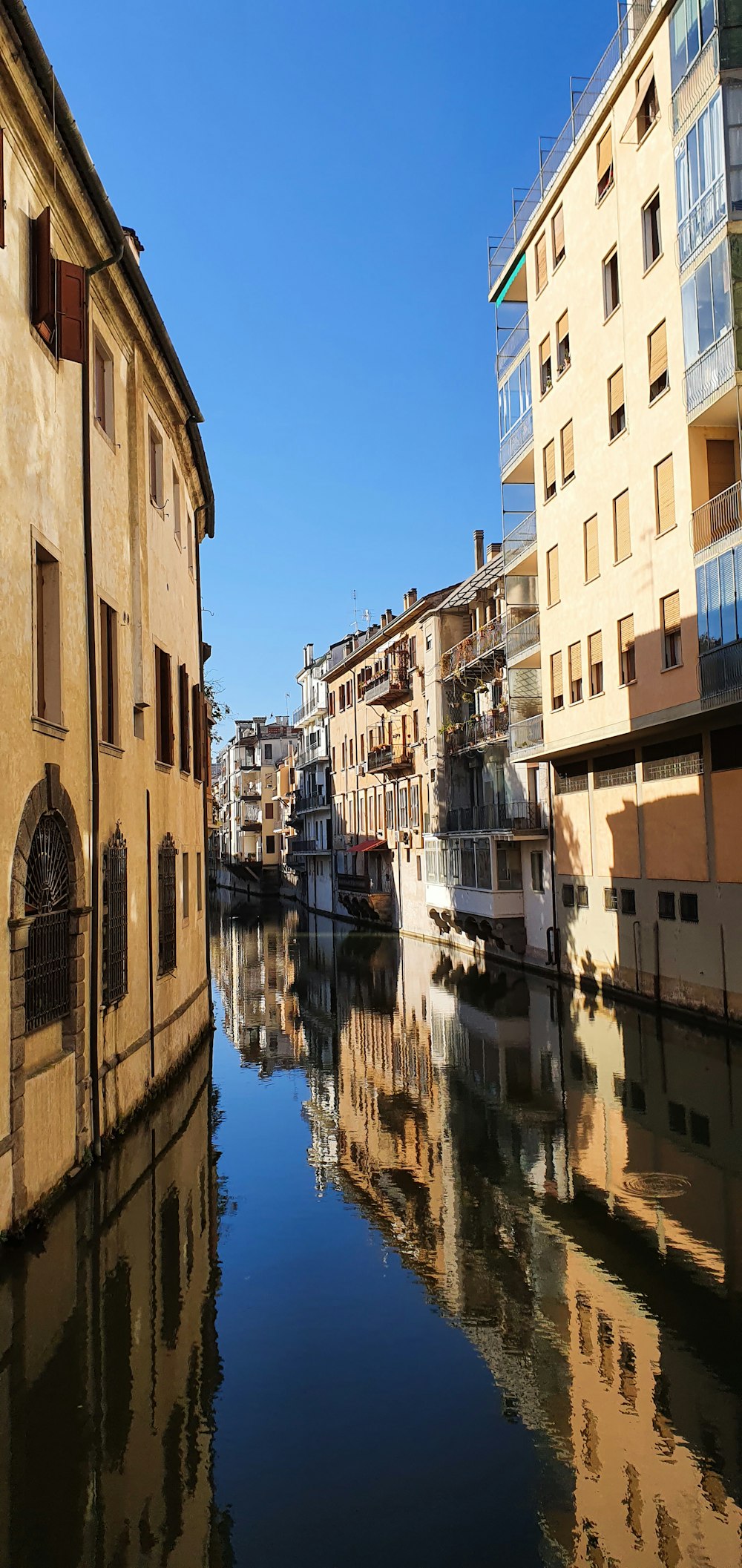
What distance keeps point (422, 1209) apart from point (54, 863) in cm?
454

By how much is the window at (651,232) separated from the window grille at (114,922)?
1548 centimetres

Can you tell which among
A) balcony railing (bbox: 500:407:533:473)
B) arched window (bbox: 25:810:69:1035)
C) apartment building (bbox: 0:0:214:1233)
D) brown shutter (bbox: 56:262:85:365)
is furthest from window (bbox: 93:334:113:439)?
balcony railing (bbox: 500:407:533:473)

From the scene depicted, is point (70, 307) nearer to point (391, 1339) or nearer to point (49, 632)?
point (49, 632)

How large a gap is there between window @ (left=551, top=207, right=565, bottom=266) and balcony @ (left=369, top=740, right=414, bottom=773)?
74.9 ft

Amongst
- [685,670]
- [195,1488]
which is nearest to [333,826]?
[685,670]

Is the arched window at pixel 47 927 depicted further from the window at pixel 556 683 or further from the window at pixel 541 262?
the window at pixel 541 262

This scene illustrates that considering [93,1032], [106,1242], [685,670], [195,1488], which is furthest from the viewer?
[685,670]

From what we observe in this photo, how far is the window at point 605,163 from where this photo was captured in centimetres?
2386

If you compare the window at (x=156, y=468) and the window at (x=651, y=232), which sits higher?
the window at (x=651, y=232)

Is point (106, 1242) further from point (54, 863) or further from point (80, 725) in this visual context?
point (80, 725)

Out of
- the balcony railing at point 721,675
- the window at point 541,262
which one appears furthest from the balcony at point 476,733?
the balcony railing at point 721,675

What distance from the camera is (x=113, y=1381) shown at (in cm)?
708

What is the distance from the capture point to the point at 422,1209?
35.2 ft

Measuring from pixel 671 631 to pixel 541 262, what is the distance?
12.5 metres
